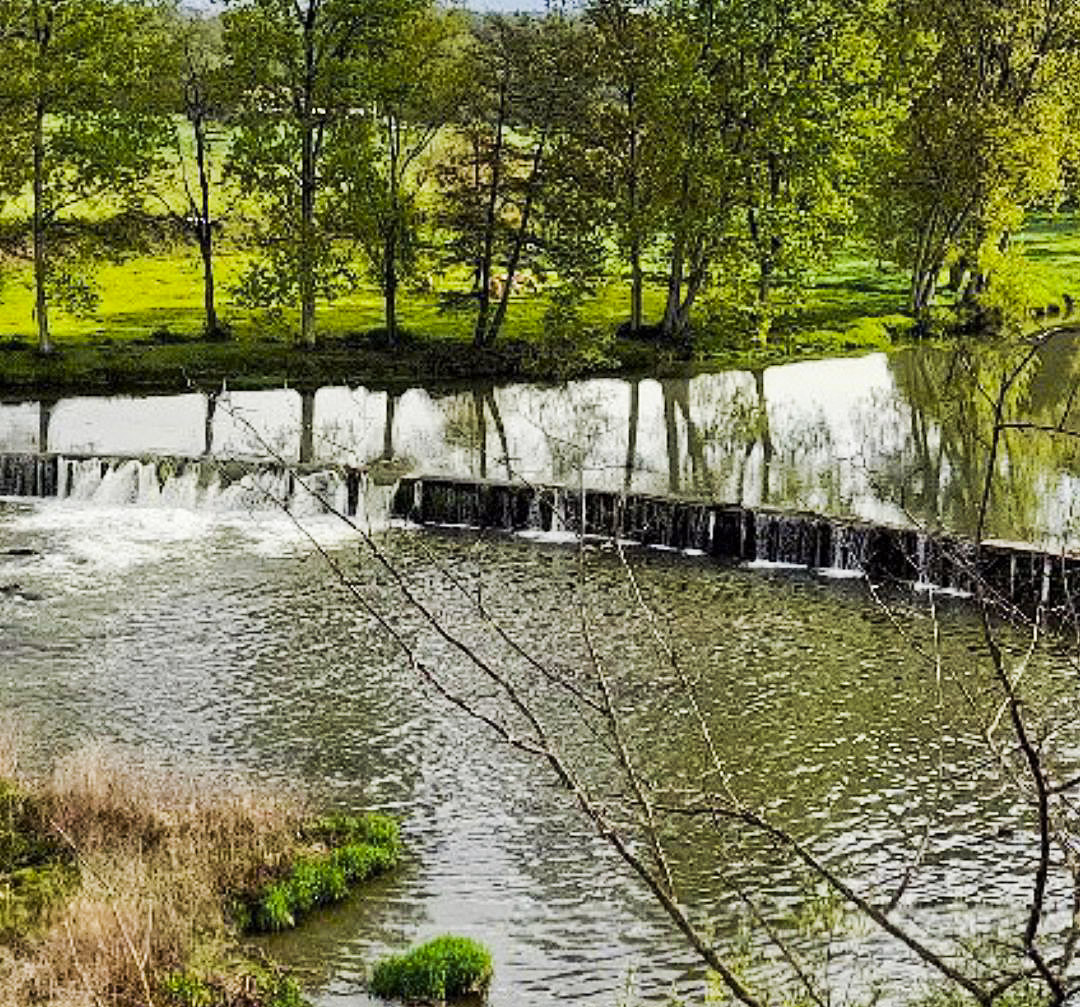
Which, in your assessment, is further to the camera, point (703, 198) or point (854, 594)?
point (703, 198)

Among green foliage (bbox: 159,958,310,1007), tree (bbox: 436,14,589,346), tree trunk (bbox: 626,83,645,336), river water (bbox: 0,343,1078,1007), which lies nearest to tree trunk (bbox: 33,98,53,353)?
river water (bbox: 0,343,1078,1007)

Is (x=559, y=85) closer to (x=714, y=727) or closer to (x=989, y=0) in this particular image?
(x=989, y=0)

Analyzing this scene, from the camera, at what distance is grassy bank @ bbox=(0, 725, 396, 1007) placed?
1257 cm

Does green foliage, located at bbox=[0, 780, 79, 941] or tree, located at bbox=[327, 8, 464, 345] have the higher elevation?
tree, located at bbox=[327, 8, 464, 345]

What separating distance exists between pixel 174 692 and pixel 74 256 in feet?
93.7

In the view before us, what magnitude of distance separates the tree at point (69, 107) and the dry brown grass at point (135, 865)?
30072 mm

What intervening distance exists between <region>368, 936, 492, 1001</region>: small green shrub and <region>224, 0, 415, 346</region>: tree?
35.5 meters

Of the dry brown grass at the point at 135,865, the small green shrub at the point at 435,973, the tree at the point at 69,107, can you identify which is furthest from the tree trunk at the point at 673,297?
the small green shrub at the point at 435,973

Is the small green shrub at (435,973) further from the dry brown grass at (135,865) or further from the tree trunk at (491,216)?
the tree trunk at (491,216)

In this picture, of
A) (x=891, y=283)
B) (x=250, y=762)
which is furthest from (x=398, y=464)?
(x=891, y=283)

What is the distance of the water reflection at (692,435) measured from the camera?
33.2m

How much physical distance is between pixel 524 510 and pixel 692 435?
343 inches

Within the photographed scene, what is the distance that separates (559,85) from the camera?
4731 centimetres

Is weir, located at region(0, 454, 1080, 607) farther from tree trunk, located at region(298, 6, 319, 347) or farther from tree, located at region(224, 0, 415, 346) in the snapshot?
tree, located at region(224, 0, 415, 346)
